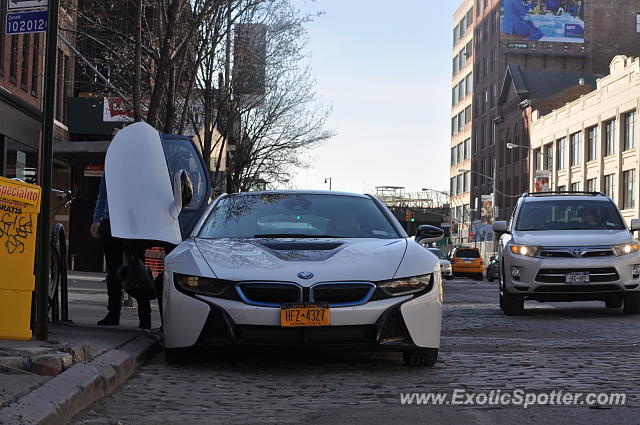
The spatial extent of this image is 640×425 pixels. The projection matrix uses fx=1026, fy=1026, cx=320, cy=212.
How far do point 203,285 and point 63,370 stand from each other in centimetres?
137

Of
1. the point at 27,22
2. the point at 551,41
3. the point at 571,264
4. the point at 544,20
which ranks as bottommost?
the point at 571,264

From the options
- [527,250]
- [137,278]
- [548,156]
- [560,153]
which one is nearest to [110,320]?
[137,278]

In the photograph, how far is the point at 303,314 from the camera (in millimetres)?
6984

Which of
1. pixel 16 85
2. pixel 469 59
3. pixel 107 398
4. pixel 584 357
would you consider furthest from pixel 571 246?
pixel 469 59

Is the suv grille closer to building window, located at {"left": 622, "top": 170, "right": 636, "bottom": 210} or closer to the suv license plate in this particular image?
the suv license plate

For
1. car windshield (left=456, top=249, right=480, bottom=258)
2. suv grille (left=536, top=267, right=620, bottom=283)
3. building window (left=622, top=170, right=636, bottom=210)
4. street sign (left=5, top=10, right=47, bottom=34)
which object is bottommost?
car windshield (left=456, top=249, right=480, bottom=258)

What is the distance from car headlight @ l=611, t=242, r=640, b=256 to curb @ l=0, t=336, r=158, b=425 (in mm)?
8102

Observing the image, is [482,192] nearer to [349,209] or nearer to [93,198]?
[93,198]

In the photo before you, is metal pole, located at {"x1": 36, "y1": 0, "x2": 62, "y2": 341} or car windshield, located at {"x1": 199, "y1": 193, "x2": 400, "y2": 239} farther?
car windshield, located at {"x1": 199, "y1": 193, "x2": 400, "y2": 239}

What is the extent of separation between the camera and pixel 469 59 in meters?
110

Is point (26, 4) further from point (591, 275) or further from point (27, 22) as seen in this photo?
point (591, 275)

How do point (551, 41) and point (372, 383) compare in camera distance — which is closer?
point (372, 383)

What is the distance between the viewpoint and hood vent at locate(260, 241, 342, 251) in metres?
7.64

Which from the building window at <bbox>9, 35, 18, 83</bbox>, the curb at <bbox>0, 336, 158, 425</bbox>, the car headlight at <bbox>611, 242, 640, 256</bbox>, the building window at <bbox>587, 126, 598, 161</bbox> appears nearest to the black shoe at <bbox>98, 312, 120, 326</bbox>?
the curb at <bbox>0, 336, 158, 425</bbox>
